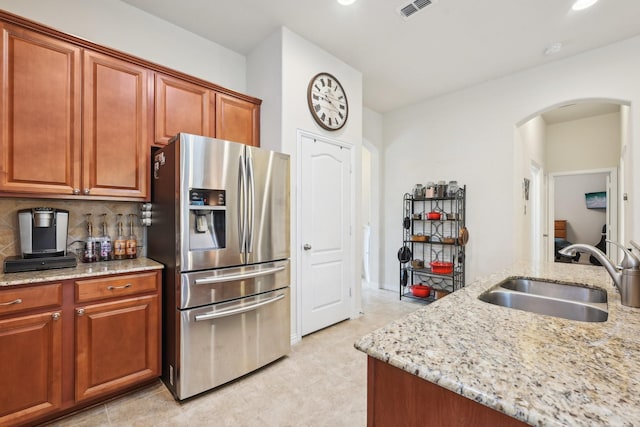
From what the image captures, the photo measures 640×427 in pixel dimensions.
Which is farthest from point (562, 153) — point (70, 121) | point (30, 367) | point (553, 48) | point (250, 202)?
point (30, 367)

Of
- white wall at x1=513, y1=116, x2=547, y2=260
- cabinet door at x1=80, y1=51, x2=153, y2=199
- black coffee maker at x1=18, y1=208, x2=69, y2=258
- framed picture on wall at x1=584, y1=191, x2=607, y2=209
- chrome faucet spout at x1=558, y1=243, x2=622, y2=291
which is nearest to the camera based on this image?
chrome faucet spout at x1=558, y1=243, x2=622, y2=291

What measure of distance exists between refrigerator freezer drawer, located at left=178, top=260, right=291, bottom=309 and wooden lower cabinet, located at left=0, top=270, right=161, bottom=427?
0.99ft

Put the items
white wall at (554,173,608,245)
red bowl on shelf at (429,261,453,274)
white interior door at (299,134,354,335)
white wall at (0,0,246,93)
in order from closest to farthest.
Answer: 1. white wall at (0,0,246,93)
2. white interior door at (299,134,354,335)
3. red bowl on shelf at (429,261,453,274)
4. white wall at (554,173,608,245)

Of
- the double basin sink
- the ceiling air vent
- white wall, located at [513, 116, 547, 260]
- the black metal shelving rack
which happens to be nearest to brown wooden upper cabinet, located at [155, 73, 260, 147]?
the ceiling air vent

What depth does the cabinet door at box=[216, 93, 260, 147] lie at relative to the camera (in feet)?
8.78

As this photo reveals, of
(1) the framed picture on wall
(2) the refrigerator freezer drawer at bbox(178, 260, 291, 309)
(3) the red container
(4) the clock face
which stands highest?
(4) the clock face

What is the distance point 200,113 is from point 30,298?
174cm

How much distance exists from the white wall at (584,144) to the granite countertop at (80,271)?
664 cm

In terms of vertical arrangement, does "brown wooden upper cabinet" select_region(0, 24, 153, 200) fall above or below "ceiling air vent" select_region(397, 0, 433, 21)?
below

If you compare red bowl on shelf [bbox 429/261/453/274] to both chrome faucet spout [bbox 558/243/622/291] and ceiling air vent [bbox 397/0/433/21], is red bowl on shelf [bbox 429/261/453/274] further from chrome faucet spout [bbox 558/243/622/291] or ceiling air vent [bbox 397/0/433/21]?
ceiling air vent [bbox 397/0/433/21]

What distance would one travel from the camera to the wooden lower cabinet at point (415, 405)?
2.12ft

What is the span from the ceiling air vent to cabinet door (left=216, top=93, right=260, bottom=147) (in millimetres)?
1562

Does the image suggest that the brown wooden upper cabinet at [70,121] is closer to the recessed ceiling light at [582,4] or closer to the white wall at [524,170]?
the recessed ceiling light at [582,4]

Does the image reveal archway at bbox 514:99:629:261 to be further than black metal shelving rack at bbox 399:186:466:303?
Yes
